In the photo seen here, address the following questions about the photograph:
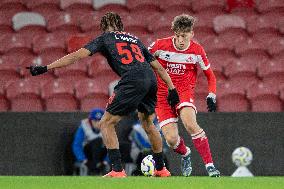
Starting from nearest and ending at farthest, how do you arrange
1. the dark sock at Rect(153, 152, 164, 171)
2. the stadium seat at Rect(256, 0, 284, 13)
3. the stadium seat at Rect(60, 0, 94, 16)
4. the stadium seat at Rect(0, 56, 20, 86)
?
the dark sock at Rect(153, 152, 164, 171) < the stadium seat at Rect(0, 56, 20, 86) < the stadium seat at Rect(256, 0, 284, 13) < the stadium seat at Rect(60, 0, 94, 16)

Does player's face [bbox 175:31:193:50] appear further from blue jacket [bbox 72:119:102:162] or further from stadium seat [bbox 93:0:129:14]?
stadium seat [bbox 93:0:129:14]

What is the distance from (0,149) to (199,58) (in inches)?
160

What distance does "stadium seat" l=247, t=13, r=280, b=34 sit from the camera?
50.3 feet

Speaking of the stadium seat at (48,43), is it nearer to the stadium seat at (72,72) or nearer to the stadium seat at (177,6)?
the stadium seat at (72,72)

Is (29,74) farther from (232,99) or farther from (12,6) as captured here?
(232,99)

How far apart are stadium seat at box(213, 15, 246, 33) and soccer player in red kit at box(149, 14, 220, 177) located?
510 centimetres

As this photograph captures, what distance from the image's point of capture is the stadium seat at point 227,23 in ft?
50.5

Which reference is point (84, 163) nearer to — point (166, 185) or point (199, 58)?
point (199, 58)

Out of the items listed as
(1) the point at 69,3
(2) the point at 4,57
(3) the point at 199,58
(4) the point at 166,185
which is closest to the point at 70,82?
(2) the point at 4,57

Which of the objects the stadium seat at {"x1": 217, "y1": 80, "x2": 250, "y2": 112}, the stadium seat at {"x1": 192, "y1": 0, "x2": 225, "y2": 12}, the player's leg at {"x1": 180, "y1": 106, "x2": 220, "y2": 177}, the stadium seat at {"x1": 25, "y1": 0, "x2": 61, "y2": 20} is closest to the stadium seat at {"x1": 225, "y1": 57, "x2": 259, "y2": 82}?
the stadium seat at {"x1": 217, "y1": 80, "x2": 250, "y2": 112}

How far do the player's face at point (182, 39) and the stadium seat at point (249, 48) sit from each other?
4688 millimetres

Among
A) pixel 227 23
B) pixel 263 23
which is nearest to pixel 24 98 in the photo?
pixel 227 23

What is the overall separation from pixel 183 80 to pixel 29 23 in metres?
6.17

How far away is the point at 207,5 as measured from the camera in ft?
52.3
